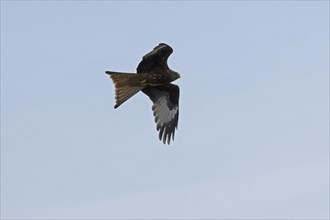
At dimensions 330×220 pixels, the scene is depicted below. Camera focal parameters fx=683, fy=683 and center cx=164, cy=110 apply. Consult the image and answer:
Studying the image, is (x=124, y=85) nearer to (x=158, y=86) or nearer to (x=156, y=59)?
(x=156, y=59)

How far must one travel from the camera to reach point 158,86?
20.7m

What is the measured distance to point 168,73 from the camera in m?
20.0

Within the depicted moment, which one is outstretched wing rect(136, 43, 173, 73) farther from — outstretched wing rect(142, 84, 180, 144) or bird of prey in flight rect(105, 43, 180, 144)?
outstretched wing rect(142, 84, 180, 144)

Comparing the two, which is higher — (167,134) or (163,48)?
(163,48)

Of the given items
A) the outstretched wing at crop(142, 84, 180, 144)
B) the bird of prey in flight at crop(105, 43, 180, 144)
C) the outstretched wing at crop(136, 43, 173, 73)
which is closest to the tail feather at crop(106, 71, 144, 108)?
the bird of prey in flight at crop(105, 43, 180, 144)

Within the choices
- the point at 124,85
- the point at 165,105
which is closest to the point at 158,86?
the point at 165,105

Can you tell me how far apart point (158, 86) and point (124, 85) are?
2826 mm

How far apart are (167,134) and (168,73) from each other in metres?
1.79

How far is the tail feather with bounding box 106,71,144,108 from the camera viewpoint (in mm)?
17625

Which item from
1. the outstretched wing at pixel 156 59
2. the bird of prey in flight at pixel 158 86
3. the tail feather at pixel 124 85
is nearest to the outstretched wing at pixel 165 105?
the bird of prey in flight at pixel 158 86

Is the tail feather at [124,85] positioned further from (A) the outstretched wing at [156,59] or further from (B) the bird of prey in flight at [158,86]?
(A) the outstretched wing at [156,59]

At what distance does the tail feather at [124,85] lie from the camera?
57.8ft

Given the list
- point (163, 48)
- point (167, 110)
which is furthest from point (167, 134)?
point (163, 48)

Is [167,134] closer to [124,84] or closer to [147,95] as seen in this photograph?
[147,95]
